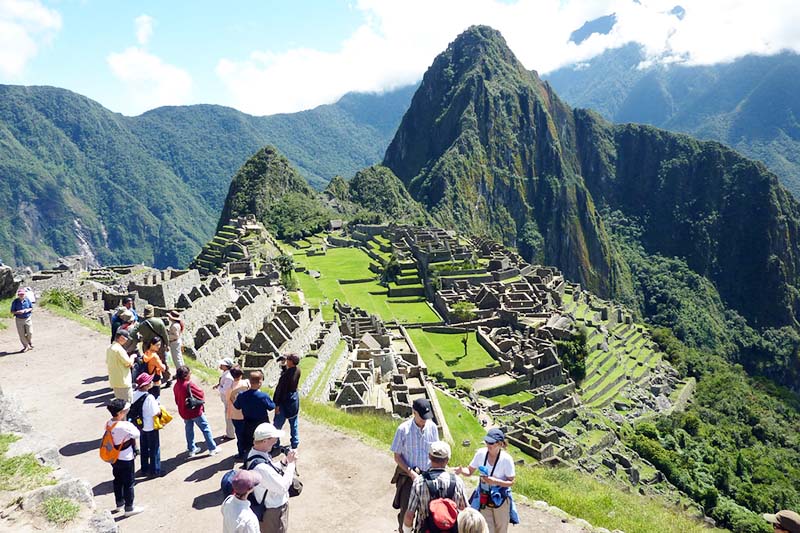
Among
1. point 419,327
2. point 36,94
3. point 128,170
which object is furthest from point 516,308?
point 36,94

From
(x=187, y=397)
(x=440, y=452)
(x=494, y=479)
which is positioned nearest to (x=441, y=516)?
(x=440, y=452)

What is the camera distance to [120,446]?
7965 millimetres

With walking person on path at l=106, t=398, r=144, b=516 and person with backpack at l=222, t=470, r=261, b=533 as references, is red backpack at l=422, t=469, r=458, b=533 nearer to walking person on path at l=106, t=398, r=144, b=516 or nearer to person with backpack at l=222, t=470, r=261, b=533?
person with backpack at l=222, t=470, r=261, b=533

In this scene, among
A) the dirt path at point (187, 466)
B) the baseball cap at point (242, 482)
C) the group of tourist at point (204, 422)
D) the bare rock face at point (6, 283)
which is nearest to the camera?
the baseball cap at point (242, 482)

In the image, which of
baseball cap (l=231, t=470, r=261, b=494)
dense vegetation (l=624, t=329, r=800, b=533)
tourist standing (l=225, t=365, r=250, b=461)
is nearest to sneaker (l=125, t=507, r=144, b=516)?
tourist standing (l=225, t=365, r=250, b=461)

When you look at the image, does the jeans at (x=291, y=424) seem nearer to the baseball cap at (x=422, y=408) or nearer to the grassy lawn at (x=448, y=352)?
the baseball cap at (x=422, y=408)

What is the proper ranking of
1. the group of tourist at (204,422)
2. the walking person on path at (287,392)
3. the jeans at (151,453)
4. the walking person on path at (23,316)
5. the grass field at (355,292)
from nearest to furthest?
1. the group of tourist at (204,422)
2. the jeans at (151,453)
3. the walking person on path at (287,392)
4. the walking person on path at (23,316)
5. the grass field at (355,292)

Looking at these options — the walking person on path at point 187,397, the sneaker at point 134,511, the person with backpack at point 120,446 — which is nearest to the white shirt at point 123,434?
the person with backpack at point 120,446

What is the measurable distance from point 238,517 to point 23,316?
1233cm

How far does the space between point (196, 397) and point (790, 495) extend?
49.3m

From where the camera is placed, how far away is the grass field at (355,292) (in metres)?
52.3

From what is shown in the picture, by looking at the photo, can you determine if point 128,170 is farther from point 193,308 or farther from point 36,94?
point 193,308

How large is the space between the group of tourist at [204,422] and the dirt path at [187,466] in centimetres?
42

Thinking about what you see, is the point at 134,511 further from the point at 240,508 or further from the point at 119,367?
the point at 240,508
